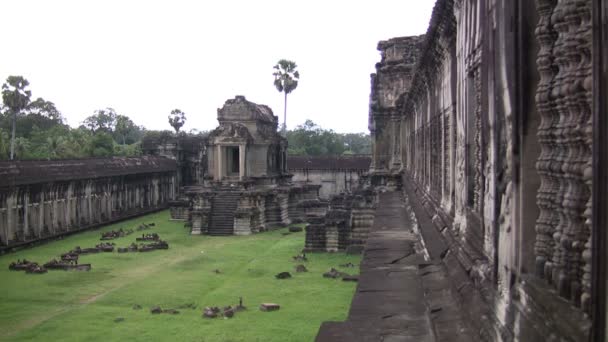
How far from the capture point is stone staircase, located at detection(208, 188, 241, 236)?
31.3m

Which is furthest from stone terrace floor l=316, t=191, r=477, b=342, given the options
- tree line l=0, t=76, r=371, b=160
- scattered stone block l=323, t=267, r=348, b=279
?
tree line l=0, t=76, r=371, b=160

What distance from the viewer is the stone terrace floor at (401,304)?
16.1ft

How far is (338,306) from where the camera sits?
1481 cm

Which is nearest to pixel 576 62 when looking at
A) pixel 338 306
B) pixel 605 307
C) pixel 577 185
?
pixel 577 185

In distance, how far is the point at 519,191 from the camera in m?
3.40

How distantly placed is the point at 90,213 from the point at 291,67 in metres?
23.5

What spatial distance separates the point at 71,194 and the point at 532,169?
30383mm

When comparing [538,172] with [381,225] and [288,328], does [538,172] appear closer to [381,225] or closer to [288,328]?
[381,225]

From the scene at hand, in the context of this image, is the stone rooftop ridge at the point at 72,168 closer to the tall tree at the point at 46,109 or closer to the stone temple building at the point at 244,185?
the stone temple building at the point at 244,185

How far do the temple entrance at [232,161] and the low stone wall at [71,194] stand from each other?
247 inches

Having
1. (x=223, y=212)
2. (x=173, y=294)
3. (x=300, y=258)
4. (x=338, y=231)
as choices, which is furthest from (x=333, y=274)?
A: (x=223, y=212)

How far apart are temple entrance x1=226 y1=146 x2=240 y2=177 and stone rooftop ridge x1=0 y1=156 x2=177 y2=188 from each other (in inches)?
247

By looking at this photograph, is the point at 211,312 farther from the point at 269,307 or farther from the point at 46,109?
the point at 46,109

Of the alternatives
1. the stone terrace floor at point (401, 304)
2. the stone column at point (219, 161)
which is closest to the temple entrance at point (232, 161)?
the stone column at point (219, 161)
